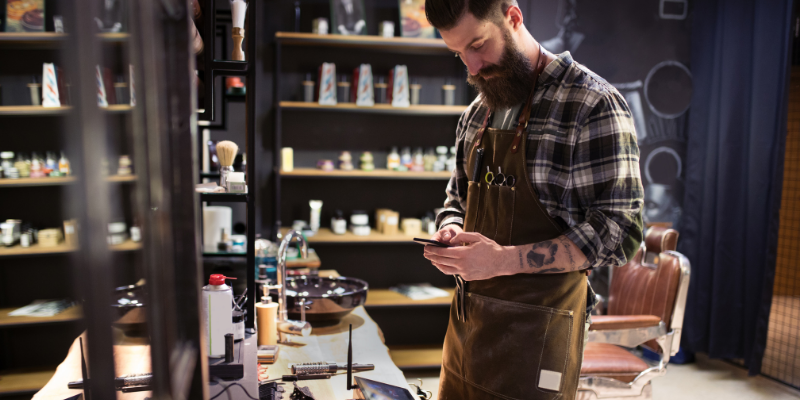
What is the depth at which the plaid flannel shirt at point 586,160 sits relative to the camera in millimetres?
1153

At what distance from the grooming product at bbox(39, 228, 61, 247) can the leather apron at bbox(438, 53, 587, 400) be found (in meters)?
0.95

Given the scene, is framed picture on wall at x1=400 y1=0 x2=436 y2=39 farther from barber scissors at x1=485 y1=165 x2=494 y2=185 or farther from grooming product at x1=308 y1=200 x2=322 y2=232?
barber scissors at x1=485 y1=165 x2=494 y2=185

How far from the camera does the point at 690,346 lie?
3668 millimetres

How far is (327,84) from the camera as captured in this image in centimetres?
337

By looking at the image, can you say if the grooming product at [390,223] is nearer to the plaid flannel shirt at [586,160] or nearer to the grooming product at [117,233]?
the plaid flannel shirt at [586,160]

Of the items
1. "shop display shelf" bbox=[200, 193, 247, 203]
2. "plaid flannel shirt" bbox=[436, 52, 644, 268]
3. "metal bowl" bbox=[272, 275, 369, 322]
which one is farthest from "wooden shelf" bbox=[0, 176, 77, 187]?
"metal bowl" bbox=[272, 275, 369, 322]

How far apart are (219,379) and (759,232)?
11.7 feet

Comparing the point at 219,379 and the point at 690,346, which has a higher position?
the point at 219,379

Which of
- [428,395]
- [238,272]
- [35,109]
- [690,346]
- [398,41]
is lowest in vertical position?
[690,346]

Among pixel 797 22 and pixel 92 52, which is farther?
pixel 797 22

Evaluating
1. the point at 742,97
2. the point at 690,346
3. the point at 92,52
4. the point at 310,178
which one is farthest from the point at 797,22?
the point at 92,52

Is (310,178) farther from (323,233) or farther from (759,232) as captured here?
(759,232)

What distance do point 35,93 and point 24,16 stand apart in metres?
0.05

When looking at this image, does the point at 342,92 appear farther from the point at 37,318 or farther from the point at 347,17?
A: the point at 37,318
